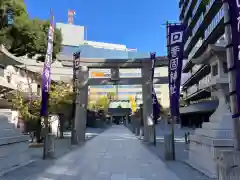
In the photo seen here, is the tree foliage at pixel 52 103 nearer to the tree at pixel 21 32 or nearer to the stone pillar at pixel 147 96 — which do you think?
the tree at pixel 21 32

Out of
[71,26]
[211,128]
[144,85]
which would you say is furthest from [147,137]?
[71,26]

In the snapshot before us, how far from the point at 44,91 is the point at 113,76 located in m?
11.2

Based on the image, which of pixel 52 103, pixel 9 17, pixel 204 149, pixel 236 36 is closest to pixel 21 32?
pixel 9 17

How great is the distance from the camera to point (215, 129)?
9.73m

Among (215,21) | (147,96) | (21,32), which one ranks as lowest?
(147,96)

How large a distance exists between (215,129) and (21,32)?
17.4 meters

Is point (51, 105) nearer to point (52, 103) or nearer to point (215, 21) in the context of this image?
point (52, 103)

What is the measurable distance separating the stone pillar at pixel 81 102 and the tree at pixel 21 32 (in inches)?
147

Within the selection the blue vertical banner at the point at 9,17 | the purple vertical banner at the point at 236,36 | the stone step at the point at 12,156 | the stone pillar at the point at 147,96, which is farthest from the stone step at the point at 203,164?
the blue vertical banner at the point at 9,17

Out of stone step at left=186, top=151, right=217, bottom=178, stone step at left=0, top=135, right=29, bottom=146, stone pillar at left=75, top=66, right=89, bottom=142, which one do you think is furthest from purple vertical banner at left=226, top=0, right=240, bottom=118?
stone pillar at left=75, top=66, right=89, bottom=142

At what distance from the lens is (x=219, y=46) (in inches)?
411

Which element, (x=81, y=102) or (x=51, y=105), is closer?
(x=51, y=105)

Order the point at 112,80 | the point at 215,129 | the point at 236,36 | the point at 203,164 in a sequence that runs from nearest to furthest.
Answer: the point at 236,36
the point at 215,129
the point at 203,164
the point at 112,80

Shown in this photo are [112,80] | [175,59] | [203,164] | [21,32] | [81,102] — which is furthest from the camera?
[112,80]
